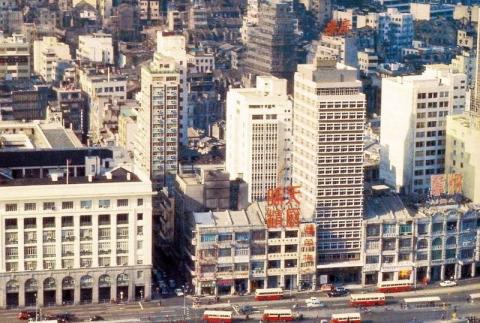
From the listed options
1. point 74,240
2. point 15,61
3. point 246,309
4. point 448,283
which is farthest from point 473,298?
point 15,61

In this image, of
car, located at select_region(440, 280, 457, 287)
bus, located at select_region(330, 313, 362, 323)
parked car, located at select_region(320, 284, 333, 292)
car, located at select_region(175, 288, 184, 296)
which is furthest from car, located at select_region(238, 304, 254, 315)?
car, located at select_region(440, 280, 457, 287)

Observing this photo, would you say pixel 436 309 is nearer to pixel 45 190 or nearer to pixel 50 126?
pixel 45 190

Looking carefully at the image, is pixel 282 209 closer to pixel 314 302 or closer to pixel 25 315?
pixel 314 302

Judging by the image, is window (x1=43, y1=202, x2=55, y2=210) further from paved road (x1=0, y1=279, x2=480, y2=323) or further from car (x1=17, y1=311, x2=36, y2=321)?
car (x1=17, y1=311, x2=36, y2=321)

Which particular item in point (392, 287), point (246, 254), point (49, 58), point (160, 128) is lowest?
point (392, 287)

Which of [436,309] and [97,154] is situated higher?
[97,154]

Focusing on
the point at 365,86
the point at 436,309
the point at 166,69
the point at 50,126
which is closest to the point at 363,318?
the point at 436,309

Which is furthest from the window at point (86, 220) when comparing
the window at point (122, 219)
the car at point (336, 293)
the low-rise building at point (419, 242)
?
the low-rise building at point (419, 242)
